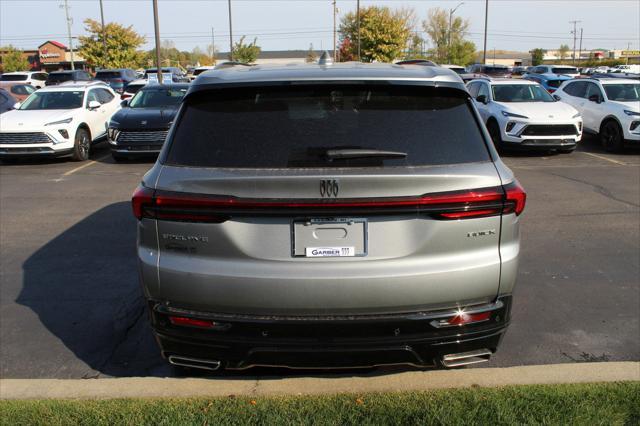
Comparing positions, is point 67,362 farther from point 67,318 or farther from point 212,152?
point 212,152

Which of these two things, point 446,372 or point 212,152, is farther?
point 446,372

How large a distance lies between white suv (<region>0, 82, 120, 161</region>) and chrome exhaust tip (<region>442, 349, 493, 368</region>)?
12203mm

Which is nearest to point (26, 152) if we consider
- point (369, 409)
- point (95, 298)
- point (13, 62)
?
point (95, 298)

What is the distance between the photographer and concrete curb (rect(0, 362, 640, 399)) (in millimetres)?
3520

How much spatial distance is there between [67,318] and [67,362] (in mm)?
822

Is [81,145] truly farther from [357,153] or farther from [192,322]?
[357,153]

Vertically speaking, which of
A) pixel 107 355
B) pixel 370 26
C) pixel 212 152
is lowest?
pixel 107 355

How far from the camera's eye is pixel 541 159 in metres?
13.6

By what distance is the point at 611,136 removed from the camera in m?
14.5

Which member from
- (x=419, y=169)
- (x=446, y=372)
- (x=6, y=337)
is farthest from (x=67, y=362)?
(x=419, y=169)

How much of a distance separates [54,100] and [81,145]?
1749 millimetres

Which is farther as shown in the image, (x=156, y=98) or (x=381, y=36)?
(x=381, y=36)

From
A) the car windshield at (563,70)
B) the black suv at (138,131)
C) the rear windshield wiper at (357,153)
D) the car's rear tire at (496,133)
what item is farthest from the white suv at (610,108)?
the car windshield at (563,70)

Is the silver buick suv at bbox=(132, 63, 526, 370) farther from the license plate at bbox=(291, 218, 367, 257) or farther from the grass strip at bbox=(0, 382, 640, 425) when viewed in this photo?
the grass strip at bbox=(0, 382, 640, 425)
